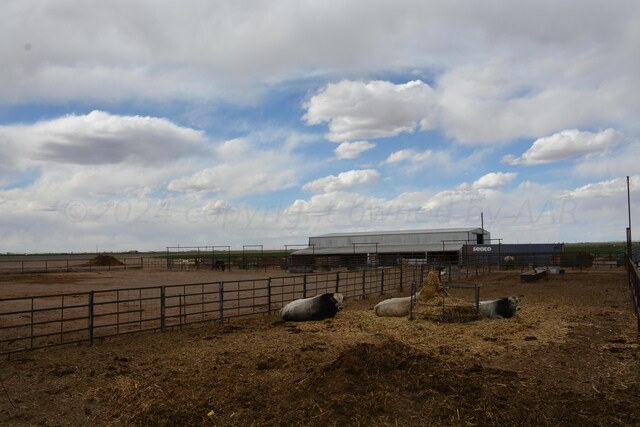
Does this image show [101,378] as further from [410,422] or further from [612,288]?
[612,288]

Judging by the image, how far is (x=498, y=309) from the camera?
1221 centimetres

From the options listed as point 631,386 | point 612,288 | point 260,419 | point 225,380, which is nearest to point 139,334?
point 225,380

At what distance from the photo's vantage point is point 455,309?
11977mm

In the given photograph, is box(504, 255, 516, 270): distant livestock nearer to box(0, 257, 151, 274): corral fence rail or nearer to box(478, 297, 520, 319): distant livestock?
box(478, 297, 520, 319): distant livestock

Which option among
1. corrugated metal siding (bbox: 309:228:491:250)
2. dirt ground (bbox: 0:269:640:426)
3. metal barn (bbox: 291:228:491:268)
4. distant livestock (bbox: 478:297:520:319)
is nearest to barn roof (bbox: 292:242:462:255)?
metal barn (bbox: 291:228:491:268)

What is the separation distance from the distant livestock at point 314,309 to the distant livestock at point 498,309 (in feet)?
12.2

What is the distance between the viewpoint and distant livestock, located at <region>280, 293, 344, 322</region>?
12.5 m

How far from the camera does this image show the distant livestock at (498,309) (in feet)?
39.6

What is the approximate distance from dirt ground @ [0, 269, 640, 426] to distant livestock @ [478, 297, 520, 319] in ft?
3.17

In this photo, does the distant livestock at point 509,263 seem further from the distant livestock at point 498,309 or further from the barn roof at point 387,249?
the distant livestock at point 498,309

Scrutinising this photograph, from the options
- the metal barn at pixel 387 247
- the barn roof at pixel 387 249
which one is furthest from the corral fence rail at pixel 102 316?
the barn roof at pixel 387 249

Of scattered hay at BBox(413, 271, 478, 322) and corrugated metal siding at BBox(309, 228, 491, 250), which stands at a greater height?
corrugated metal siding at BBox(309, 228, 491, 250)

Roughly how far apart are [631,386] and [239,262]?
47.8 m

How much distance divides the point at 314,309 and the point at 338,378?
611 centimetres
